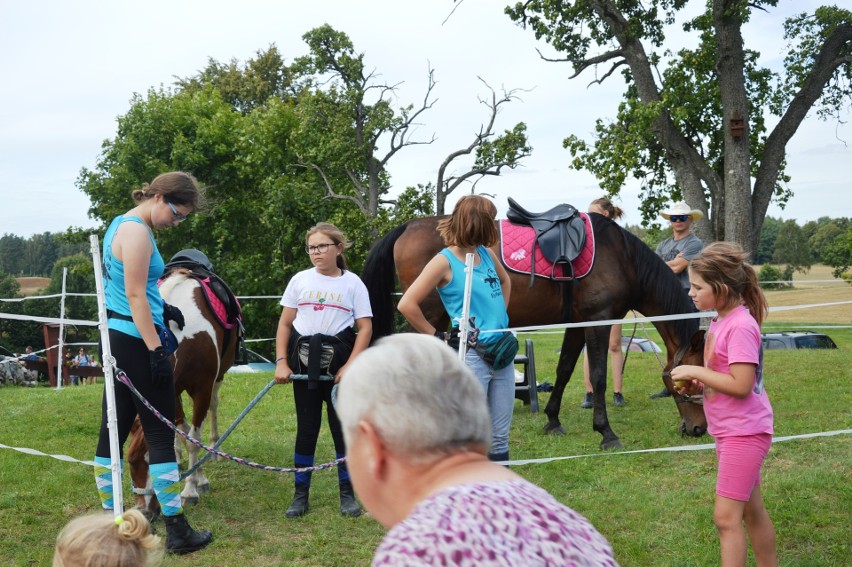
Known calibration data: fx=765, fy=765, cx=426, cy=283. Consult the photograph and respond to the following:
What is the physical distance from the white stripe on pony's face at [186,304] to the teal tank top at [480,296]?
6.26ft

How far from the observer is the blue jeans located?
3.85m

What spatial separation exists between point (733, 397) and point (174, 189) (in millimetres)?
2734

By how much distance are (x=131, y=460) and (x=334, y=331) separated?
1381mm

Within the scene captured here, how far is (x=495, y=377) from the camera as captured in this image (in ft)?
12.9

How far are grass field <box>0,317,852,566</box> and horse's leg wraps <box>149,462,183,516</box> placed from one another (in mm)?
267

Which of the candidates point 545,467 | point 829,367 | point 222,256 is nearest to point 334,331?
point 545,467

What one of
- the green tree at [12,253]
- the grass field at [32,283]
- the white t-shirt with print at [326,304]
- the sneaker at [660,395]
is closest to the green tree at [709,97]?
the sneaker at [660,395]

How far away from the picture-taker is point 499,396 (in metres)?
3.92

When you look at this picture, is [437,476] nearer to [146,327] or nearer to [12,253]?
[146,327]

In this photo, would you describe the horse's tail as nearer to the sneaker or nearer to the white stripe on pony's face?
the white stripe on pony's face

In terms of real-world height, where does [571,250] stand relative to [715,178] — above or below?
below

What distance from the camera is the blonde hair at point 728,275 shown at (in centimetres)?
304

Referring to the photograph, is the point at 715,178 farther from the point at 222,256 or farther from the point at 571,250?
the point at 222,256

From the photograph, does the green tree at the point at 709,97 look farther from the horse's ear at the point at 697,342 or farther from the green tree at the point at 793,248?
the green tree at the point at 793,248
